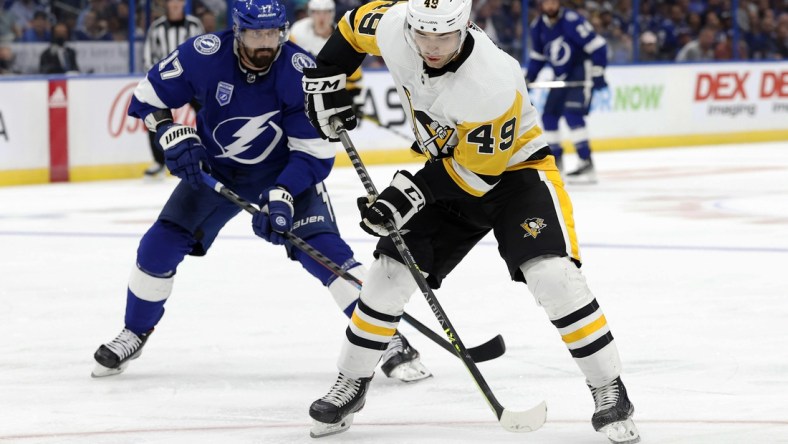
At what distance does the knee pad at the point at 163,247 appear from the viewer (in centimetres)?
375

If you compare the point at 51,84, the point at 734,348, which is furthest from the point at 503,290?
the point at 51,84

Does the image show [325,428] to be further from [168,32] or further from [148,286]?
[168,32]

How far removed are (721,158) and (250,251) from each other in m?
6.04

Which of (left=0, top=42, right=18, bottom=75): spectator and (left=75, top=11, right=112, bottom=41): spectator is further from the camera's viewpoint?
(left=75, top=11, right=112, bottom=41): spectator

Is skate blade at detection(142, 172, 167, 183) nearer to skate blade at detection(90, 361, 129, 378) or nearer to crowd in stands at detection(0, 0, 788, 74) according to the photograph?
crowd in stands at detection(0, 0, 788, 74)

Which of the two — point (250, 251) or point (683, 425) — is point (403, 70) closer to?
point (683, 425)

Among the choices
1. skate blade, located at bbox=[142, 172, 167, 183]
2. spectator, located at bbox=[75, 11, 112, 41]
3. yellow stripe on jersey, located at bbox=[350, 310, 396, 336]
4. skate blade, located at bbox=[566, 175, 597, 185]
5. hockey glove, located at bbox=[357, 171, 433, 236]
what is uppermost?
hockey glove, located at bbox=[357, 171, 433, 236]

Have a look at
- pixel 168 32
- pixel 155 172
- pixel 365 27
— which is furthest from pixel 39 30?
pixel 365 27

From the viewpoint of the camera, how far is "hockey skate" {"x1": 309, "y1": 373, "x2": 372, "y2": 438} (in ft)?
10.3

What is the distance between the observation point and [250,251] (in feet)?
20.0

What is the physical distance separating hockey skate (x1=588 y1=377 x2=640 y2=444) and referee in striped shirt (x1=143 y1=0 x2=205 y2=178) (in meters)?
6.43

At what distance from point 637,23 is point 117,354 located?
9.38 m

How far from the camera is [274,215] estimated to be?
3562mm

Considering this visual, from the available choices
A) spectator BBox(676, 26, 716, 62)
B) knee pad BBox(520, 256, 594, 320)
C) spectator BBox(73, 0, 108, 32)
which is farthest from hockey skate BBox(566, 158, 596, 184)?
knee pad BBox(520, 256, 594, 320)
